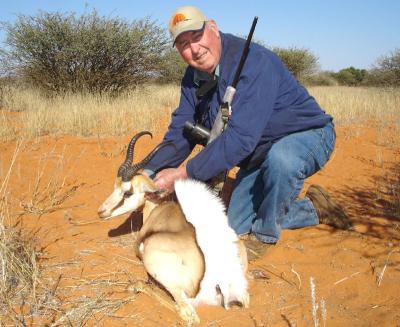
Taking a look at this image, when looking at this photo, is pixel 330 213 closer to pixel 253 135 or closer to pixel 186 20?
pixel 253 135

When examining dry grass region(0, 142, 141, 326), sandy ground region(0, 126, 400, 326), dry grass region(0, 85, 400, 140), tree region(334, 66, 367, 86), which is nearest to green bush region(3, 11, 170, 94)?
dry grass region(0, 85, 400, 140)

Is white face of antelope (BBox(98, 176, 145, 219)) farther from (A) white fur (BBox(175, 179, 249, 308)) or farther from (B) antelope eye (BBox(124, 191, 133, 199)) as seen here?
(A) white fur (BBox(175, 179, 249, 308))

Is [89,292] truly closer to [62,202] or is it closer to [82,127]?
[62,202]

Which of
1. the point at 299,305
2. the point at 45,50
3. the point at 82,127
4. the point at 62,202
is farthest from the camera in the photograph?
the point at 45,50

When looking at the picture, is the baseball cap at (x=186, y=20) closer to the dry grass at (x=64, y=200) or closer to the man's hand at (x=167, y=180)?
the man's hand at (x=167, y=180)

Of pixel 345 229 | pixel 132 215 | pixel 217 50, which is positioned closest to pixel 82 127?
pixel 132 215

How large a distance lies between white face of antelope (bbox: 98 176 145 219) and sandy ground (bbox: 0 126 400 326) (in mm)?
418

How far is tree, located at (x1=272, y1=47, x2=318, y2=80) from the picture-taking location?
24500mm

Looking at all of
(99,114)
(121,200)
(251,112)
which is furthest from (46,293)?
(99,114)

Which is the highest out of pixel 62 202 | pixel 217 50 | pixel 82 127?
pixel 217 50

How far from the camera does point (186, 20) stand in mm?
3385

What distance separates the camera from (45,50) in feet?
42.3

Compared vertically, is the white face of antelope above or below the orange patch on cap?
below

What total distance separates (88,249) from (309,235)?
2204 millimetres
